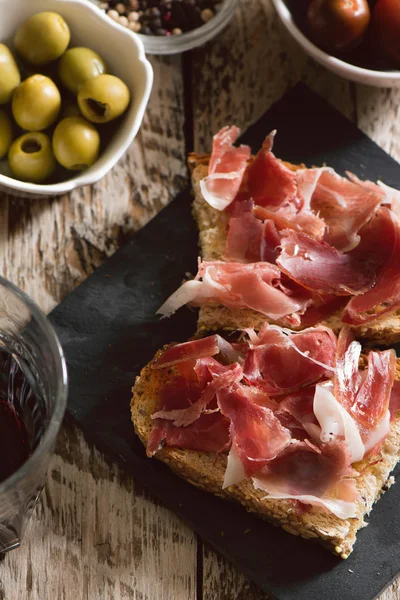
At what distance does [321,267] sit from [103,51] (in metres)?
1.03

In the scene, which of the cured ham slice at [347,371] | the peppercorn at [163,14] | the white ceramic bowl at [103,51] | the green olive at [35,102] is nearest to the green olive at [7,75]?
the green olive at [35,102]

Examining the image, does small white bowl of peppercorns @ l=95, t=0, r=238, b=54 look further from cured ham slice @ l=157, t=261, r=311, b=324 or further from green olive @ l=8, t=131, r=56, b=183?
cured ham slice @ l=157, t=261, r=311, b=324

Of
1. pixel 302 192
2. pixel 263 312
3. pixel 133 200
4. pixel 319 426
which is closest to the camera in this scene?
pixel 319 426

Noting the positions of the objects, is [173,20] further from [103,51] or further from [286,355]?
[286,355]

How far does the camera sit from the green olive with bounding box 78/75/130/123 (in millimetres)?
2617

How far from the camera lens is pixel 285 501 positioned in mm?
2303

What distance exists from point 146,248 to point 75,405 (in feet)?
1.90

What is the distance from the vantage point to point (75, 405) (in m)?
2.51

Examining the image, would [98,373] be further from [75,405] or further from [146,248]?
[146,248]

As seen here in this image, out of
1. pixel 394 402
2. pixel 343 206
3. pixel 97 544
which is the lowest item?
pixel 97 544

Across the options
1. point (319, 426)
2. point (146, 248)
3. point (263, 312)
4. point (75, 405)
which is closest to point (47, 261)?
point (146, 248)

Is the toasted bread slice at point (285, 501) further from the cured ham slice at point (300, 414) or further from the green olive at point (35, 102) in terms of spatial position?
the green olive at point (35, 102)

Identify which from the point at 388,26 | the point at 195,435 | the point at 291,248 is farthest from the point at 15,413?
the point at 388,26

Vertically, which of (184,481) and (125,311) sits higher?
(125,311)
